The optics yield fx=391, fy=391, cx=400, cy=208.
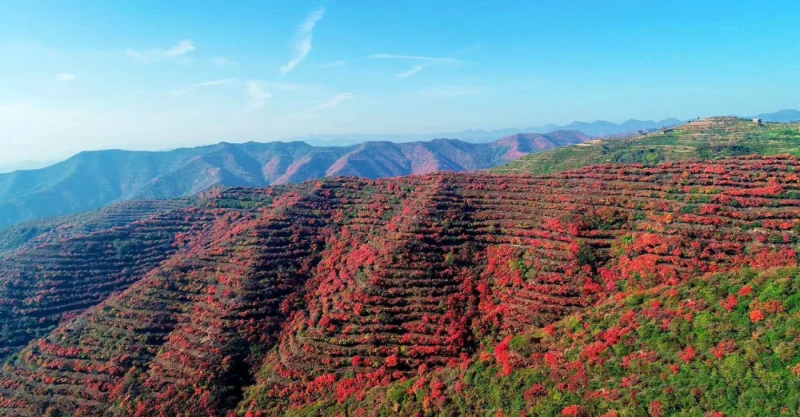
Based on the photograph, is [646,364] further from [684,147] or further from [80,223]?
[80,223]

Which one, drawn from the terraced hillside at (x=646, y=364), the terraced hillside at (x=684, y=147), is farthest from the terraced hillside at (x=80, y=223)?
the terraced hillside at (x=646, y=364)

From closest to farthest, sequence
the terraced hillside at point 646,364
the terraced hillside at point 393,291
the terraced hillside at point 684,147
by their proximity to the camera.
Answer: the terraced hillside at point 646,364
the terraced hillside at point 393,291
the terraced hillside at point 684,147

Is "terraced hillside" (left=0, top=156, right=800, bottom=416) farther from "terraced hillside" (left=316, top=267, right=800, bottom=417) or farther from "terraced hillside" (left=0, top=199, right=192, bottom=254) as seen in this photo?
"terraced hillside" (left=0, top=199, right=192, bottom=254)

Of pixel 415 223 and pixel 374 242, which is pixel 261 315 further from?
pixel 415 223

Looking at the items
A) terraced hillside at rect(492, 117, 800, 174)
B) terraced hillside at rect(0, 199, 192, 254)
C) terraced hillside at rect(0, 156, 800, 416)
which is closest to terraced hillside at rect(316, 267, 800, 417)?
terraced hillside at rect(0, 156, 800, 416)

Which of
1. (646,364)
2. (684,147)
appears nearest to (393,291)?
(646,364)

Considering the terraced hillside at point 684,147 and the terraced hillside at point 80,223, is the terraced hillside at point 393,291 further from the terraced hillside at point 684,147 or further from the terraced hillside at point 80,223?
the terraced hillside at point 80,223
